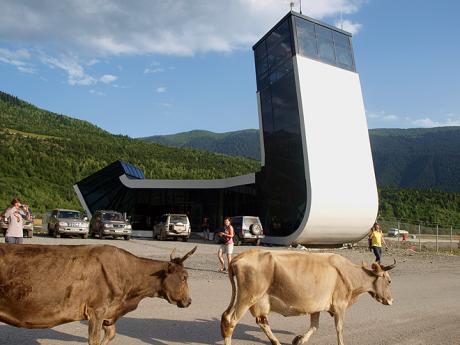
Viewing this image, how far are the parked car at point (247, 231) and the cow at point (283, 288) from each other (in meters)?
22.5

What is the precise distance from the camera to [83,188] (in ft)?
143

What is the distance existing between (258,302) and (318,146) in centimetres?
2429

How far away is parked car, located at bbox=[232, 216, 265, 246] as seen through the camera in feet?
97.1

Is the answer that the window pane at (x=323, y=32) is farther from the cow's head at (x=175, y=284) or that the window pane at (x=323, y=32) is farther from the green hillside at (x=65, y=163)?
the green hillside at (x=65, y=163)

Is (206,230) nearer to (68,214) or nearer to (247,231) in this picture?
(247,231)

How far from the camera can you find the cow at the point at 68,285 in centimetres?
519

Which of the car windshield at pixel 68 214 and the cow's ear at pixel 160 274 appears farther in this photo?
the car windshield at pixel 68 214

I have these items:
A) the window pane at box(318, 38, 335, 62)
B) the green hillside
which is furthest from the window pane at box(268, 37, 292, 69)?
the green hillside

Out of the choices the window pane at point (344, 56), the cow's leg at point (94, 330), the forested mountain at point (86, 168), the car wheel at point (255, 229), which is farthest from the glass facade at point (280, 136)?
the forested mountain at point (86, 168)

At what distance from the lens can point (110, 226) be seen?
30984 mm

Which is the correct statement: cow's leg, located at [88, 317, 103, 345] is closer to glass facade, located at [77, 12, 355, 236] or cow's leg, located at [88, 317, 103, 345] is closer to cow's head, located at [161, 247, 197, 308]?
cow's head, located at [161, 247, 197, 308]

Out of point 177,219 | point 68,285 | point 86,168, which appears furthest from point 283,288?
point 86,168

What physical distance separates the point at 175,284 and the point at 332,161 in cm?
2522

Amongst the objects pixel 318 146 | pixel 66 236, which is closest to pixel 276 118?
pixel 318 146
